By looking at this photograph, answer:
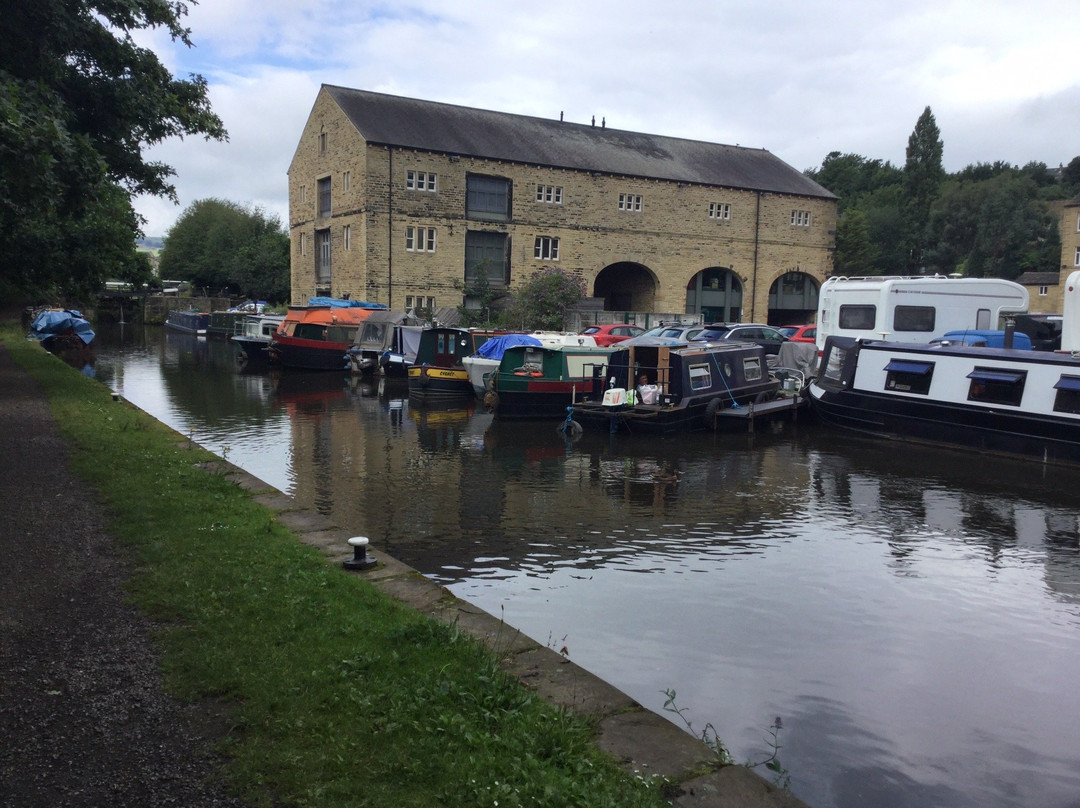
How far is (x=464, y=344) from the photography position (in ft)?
94.0

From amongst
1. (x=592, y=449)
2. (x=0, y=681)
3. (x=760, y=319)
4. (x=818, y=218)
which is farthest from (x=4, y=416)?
(x=818, y=218)

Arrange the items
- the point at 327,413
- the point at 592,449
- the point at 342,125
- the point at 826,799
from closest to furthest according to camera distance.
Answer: the point at 826,799 → the point at 592,449 → the point at 327,413 → the point at 342,125

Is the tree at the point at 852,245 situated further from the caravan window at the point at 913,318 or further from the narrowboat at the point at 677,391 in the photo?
the narrowboat at the point at 677,391

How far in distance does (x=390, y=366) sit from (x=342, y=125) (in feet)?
53.6

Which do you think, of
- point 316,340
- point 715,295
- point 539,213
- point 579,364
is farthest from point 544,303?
point 579,364

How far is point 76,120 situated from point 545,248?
3196 centimetres

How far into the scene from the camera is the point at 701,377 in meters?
20.8

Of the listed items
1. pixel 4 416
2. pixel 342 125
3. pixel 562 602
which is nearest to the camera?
pixel 562 602

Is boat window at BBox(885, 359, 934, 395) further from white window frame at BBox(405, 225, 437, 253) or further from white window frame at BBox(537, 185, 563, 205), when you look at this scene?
white window frame at BBox(537, 185, 563, 205)

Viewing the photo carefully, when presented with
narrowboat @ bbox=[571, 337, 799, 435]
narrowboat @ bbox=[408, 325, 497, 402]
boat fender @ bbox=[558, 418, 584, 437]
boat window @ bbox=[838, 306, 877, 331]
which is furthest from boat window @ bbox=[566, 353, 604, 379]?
boat window @ bbox=[838, 306, 877, 331]

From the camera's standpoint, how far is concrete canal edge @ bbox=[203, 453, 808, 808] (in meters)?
4.40

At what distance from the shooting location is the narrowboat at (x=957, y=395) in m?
16.5

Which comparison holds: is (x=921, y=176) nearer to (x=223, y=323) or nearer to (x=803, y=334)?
(x=803, y=334)

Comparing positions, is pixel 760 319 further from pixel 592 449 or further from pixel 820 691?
pixel 820 691
